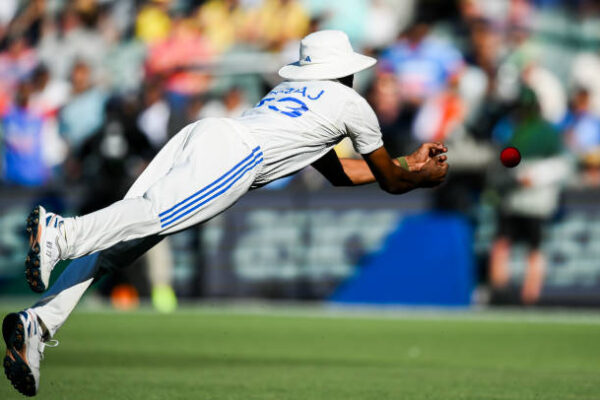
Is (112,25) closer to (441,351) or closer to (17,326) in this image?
(441,351)

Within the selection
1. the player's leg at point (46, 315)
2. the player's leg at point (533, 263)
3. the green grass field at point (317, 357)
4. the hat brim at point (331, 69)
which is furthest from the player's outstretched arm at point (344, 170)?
the player's leg at point (533, 263)

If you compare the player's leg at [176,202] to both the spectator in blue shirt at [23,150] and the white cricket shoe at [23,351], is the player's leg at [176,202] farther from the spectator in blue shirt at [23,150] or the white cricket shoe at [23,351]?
the spectator in blue shirt at [23,150]

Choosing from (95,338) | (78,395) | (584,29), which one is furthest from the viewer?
(584,29)

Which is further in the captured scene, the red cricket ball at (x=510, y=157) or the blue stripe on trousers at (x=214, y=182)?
the red cricket ball at (x=510, y=157)

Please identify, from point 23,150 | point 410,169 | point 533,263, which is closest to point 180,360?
point 410,169

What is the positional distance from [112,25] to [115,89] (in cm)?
213

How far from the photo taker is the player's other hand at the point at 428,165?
8219 mm

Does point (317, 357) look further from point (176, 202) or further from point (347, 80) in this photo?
point (176, 202)

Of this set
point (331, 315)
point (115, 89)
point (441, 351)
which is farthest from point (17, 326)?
point (115, 89)

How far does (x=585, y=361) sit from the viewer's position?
430 inches

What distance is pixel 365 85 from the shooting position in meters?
19.4

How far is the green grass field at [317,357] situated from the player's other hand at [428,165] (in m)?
1.45

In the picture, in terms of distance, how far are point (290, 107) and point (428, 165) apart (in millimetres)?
1219

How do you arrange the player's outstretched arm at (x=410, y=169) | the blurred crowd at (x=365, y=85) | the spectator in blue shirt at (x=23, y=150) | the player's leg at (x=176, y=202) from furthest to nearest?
the spectator in blue shirt at (x=23, y=150) → the blurred crowd at (x=365, y=85) → the player's outstretched arm at (x=410, y=169) → the player's leg at (x=176, y=202)
